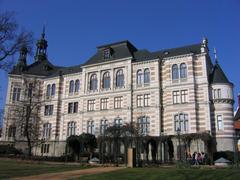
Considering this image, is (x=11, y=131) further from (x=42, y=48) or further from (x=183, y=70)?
(x=183, y=70)

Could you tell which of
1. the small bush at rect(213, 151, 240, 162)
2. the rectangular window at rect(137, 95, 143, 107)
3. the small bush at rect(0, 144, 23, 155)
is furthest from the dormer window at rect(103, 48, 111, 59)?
the small bush at rect(213, 151, 240, 162)

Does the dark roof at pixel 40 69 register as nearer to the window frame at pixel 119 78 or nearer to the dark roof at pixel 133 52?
the dark roof at pixel 133 52

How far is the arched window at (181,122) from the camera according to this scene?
140ft

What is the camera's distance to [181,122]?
43.0 metres

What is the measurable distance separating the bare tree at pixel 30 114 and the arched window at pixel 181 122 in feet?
78.2

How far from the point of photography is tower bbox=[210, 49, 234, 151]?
133 ft

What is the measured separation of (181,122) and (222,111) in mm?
6082

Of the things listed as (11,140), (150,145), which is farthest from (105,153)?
(11,140)

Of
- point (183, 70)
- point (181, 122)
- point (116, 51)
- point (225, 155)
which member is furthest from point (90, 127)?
point (225, 155)

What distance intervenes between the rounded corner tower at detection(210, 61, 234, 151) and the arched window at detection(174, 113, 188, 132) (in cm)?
382

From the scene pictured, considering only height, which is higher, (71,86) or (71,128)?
(71,86)

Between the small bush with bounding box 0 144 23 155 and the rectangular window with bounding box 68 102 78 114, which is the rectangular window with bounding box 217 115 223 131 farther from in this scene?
the small bush with bounding box 0 144 23 155

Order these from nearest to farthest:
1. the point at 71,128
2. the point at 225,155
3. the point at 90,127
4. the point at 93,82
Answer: the point at 225,155
the point at 90,127
the point at 93,82
the point at 71,128

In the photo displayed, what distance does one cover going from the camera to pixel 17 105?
194ft
